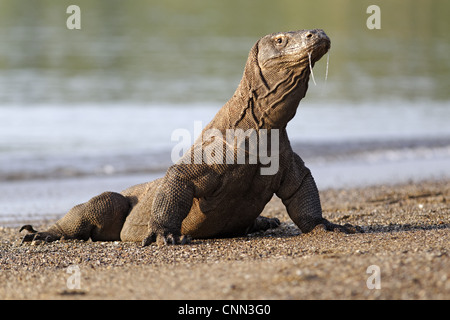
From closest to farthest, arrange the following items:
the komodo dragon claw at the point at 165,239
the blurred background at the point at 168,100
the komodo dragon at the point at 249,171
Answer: the komodo dragon at the point at 249,171 → the komodo dragon claw at the point at 165,239 → the blurred background at the point at 168,100

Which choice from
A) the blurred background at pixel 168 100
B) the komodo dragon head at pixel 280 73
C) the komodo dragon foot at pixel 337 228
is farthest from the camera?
the blurred background at pixel 168 100

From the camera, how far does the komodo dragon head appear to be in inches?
318

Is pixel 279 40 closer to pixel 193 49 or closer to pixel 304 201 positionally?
pixel 304 201

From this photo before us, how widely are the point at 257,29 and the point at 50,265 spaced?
162 feet

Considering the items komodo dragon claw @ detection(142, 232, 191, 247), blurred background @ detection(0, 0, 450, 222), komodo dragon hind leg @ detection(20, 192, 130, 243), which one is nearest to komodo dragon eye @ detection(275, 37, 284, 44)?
komodo dragon claw @ detection(142, 232, 191, 247)

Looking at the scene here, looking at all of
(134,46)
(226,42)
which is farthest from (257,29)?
(134,46)

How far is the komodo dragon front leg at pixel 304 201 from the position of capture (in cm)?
900

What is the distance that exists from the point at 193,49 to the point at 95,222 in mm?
36137

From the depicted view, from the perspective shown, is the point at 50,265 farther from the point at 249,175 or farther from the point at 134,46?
the point at 134,46

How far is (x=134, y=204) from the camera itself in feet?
32.2

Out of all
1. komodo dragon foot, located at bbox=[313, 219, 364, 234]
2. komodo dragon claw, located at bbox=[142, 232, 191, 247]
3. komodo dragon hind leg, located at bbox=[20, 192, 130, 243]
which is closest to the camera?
komodo dragon claw, located at bbox=[142, 232, 191, 247]

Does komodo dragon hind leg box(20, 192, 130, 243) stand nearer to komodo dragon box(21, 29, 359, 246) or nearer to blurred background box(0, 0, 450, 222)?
komodo dragon box(21, 29, 359, 246)

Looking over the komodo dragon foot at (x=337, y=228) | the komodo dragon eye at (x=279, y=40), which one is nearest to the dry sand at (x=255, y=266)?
the komodo dragon foot at (x=337, y=228)

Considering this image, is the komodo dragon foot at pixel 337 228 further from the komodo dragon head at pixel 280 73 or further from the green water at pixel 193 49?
the green water at pixel 193 49
